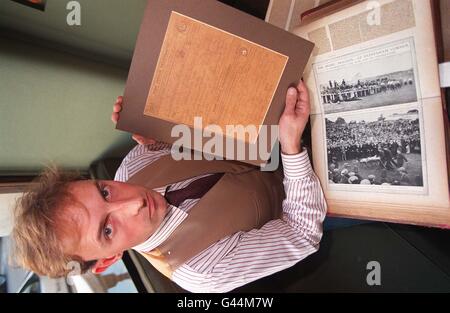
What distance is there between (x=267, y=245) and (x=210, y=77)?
42 cm

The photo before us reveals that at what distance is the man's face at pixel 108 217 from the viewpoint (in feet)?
2.41

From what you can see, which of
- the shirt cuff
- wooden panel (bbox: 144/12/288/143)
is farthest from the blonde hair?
the shirt cuff

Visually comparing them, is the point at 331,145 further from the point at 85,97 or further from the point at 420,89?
the point at 85,97

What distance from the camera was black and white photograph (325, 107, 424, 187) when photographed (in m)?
0.58

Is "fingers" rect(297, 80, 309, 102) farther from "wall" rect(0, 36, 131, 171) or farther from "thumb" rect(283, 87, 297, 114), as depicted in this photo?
"wall" rect(0, 36, 131, 171)

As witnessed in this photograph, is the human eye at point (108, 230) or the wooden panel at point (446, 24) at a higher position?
the wooden panel at point (446, 24)

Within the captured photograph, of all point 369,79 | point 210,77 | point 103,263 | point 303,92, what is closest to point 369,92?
point 369,79

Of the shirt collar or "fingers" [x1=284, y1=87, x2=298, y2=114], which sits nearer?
"fingers" [x1=284, y1=87, x2=298, y2=114]

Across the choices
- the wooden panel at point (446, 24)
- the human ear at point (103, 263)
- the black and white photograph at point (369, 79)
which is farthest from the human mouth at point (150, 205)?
the wooden panel at point (446, 24)

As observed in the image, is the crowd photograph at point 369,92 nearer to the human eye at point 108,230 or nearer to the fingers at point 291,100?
the fingers at point 291,100

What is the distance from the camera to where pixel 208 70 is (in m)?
0.64

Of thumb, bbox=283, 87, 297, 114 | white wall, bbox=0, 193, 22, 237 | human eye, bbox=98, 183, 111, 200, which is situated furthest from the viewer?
white wall, bbox=0, 193, 22, 237

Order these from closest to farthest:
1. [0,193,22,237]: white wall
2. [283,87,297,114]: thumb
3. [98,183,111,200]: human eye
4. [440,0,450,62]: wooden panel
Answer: [440,0,450,62]: wooden panel, [283,87,297,114]: thumb, [98,183,111,200]: human eye, [0,193,22,237]: white wall

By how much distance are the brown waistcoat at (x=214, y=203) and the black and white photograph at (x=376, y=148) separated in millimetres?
233
